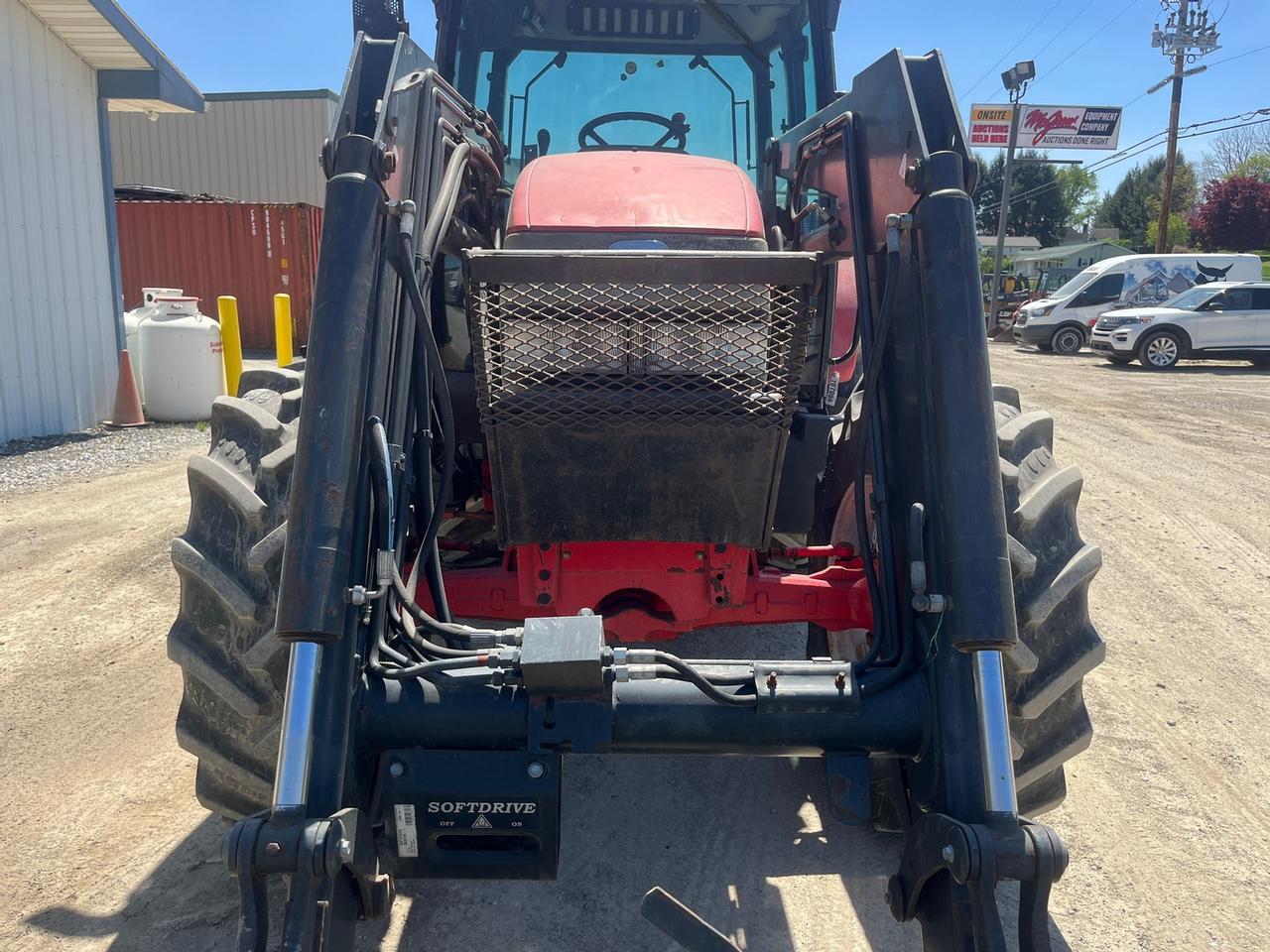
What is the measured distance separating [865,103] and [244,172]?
24769mm

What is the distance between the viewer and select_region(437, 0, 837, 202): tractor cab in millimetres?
3996

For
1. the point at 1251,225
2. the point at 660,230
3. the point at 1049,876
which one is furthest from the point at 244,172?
the point at 1251,225

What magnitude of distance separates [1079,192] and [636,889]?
287 feet

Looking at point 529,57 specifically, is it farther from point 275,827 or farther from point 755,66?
point 275,827

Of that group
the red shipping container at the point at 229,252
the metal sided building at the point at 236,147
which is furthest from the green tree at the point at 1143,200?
the red shipping container at the point at 229,252

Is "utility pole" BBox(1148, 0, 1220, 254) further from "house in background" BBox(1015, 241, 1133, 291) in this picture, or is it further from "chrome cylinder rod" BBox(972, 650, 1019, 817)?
"chrome cylinder rod" BBox(972, 650, 1019, 817)

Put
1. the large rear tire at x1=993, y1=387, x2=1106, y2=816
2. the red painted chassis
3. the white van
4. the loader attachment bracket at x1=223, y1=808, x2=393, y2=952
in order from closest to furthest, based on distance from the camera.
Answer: the loader attachment bracket at x1=223, y1=808, x2=393, y2=952, the large rear tire at x1=993, y1=387, x2=1106, y2=816, the red painted chassis, the white van

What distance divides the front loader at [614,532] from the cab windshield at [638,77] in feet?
3.48

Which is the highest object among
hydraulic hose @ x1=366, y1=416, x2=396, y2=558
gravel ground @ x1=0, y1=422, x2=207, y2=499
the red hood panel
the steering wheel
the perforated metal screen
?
the steering wheel

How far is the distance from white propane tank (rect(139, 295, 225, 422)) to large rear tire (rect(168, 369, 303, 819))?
799 centimetres

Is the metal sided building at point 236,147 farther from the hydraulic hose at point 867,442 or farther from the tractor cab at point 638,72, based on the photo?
the hydraulic hose at point 867,442

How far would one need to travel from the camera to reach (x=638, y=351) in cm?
230

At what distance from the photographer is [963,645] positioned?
6.31 ft

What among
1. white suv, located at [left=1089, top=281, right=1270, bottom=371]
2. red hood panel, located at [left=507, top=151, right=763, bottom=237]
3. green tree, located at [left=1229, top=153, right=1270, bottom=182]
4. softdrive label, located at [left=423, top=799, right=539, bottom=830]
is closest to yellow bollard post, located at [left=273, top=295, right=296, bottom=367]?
red hood panel, located at [left=507, top=151, right=763, bottom=237]
